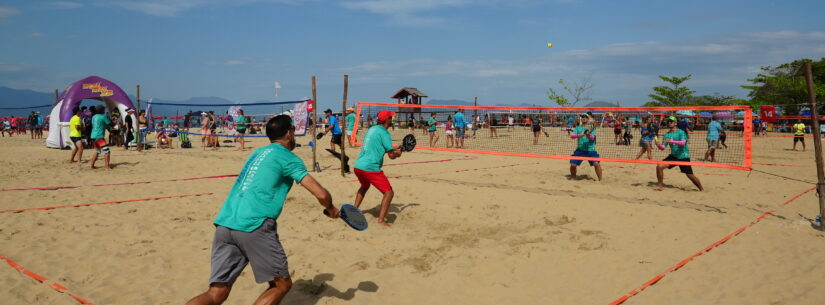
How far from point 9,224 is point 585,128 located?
941cm

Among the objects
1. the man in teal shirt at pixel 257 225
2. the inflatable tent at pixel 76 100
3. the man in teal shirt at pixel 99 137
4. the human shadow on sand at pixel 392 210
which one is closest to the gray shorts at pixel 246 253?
the man in teal shirt at pixel 257 225

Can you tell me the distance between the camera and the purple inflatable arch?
17500 mm

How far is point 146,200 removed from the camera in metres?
7.89

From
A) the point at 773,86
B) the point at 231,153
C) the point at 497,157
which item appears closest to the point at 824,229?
the point at 497,157

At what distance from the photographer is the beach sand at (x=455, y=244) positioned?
14.0 feet

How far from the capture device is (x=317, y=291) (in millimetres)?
4297

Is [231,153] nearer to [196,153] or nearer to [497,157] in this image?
[196,153]

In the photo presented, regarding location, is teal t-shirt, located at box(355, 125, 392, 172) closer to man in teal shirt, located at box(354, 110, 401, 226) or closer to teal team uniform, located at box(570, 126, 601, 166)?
man in teal shirt, located at box(354, 110, 401, 226)

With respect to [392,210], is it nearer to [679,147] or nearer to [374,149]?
[374,149]

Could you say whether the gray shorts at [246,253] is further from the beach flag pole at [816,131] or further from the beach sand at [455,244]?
the beach flag pole at [816,131]

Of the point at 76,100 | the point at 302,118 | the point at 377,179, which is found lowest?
the point at 377,179

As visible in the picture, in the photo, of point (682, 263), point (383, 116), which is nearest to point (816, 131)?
point (682, 263)

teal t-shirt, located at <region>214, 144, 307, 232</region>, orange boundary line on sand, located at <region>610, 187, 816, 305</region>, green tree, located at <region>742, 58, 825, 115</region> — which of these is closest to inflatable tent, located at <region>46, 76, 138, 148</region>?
teal t-shirt, located at <region>214, 144, 307, 232</region>

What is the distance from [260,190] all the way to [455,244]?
126 inches
